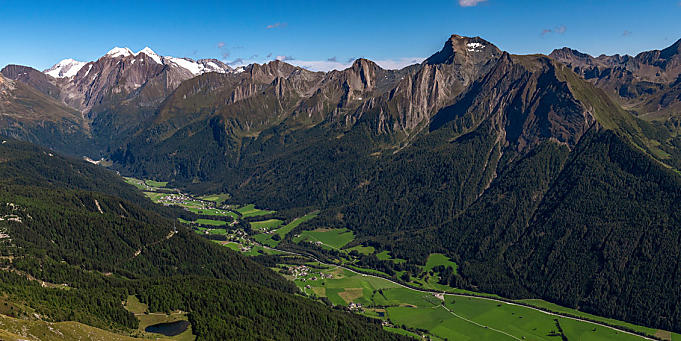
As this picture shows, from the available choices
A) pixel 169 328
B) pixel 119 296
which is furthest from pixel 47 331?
pixel 119 296

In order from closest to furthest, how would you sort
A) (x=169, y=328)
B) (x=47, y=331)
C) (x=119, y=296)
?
(x=47, y=331), (x=169, y=328), (x=119, y=296)

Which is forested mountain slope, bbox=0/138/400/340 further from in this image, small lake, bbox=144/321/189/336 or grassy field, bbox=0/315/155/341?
grassy field, bbox=0/315/155/341

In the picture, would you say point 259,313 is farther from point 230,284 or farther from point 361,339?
point 361,339

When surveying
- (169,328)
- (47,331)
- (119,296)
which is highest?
(47,331)

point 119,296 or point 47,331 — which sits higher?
point 47,331

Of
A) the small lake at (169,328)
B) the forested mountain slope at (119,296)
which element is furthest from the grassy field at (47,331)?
the small lake at (169,328)

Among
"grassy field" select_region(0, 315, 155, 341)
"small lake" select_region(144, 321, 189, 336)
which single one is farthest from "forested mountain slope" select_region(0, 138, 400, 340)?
"grassy field" select_region(0, 315, 155, 341)

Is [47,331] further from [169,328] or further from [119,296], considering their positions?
[119,296]

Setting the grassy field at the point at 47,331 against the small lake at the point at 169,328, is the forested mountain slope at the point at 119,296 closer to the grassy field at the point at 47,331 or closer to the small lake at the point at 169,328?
the small lake at the point at 169,328
